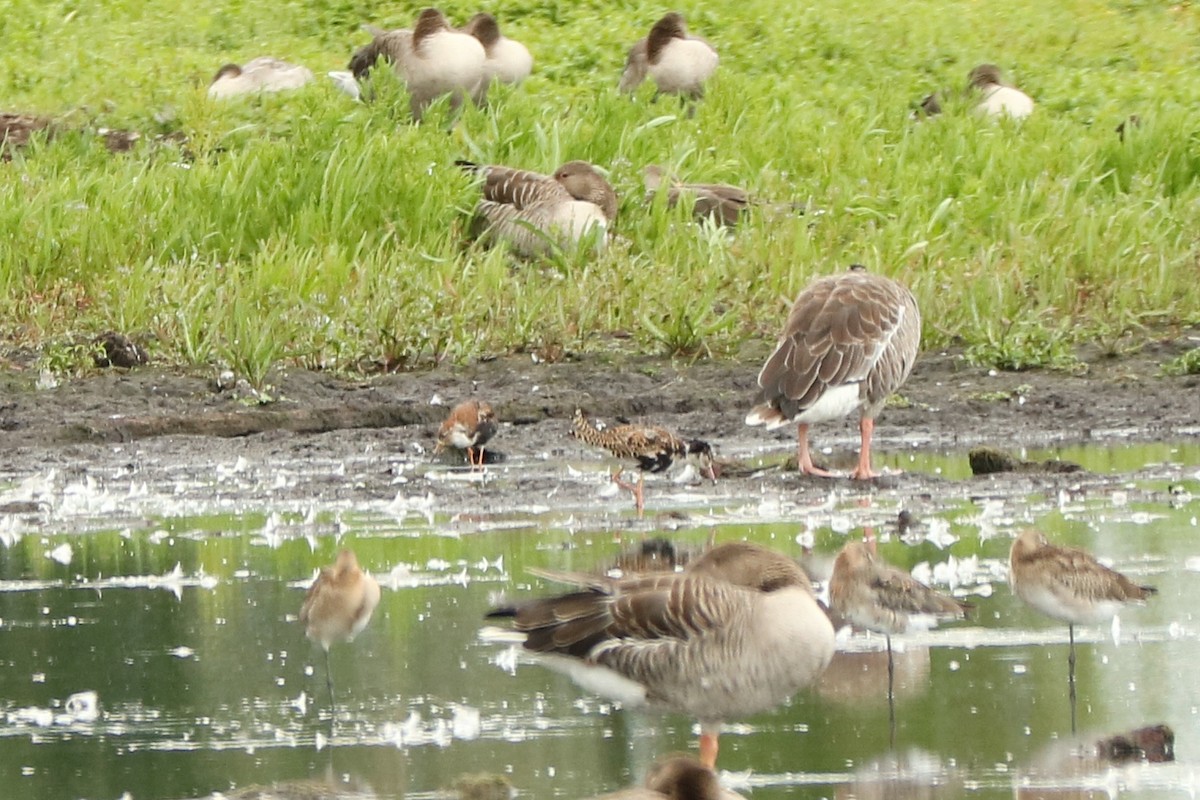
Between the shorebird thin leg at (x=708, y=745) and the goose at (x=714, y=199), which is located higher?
the goose at (x=714, y=199)

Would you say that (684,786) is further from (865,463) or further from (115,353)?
(115,353)

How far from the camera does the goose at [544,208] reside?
16.8m

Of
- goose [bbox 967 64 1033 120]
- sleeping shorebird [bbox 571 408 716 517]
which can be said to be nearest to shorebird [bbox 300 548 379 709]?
sleeping shorebird [bbox 571 408 716 517]

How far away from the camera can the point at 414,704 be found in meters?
6.81

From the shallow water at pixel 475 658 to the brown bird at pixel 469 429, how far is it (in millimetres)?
1066

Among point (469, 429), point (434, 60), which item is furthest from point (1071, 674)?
point (434, 60)

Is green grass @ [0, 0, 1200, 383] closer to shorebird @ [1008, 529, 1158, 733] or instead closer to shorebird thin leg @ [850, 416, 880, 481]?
shorebird thin leg @ [850, 416, 880, 481]

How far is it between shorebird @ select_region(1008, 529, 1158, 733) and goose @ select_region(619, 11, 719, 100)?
1651cm

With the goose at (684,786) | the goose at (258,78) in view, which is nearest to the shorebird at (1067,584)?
the goose at (684,786)

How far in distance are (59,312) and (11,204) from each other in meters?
1.46

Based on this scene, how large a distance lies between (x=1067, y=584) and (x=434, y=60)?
51.3 ft

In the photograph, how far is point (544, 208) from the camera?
55.3 feet

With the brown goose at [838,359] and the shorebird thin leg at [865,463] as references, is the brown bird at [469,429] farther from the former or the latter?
the shorebird thin leg at [865,463]

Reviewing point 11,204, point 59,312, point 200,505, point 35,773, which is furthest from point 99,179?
point 35,773
